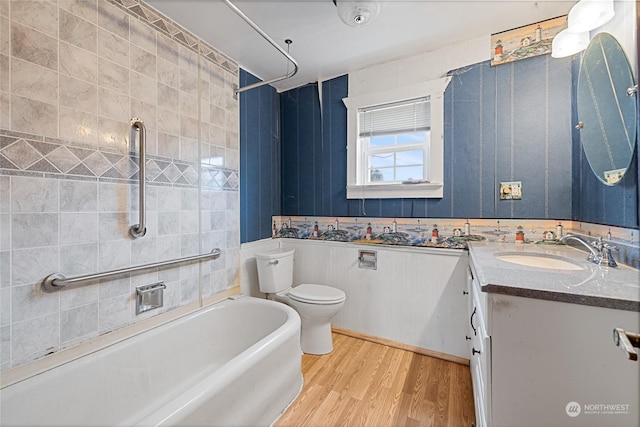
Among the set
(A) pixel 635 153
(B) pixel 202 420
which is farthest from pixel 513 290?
(B) pixel 202 420

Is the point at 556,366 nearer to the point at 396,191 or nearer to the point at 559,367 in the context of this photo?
the point at 559,367

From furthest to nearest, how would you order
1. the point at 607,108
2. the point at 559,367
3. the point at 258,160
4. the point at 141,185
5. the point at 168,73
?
the point at 258,160
the point at 168,73
the point at 141,185
the point at 607,108
the point at 559,367

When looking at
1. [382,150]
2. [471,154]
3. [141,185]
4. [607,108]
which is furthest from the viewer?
[382,150]

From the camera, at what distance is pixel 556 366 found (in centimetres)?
76

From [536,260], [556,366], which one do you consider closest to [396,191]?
[536,260]

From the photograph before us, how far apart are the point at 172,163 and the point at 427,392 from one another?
2145 mm

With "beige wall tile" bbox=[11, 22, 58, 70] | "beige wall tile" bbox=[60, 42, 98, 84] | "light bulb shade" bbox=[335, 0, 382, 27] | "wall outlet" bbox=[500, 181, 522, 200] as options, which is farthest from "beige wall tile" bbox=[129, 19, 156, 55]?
"wall outlet" bbox=[500, 181, 522, 200]

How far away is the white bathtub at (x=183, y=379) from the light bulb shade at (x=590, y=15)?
6.88 feet

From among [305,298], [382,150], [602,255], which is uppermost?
[382,150]

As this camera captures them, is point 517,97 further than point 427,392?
Yes

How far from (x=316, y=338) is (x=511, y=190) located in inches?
69.1

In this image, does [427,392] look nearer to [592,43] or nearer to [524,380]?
[524,380]

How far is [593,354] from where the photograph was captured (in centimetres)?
72

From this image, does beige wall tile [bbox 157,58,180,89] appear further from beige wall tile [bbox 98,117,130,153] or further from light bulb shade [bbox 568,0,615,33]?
light bulb shade [bbox 568,0,615,33]
